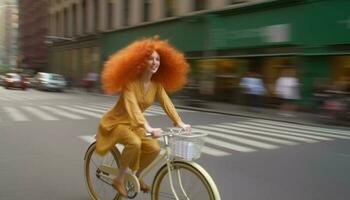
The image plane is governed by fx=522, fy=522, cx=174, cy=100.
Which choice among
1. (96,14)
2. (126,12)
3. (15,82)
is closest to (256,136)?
(126,12)

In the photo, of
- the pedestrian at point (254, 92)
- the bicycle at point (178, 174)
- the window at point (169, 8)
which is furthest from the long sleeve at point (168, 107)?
the window at point (169, 8)

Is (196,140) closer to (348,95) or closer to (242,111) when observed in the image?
(348,95)

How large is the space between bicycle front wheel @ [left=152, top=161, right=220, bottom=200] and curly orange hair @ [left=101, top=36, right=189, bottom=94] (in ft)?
2.95

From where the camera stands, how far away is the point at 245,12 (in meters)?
24.4

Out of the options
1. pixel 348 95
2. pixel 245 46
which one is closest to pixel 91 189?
pixel 348 95

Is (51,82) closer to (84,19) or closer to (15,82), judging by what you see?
(15,82)

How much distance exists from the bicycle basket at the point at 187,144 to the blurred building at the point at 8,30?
116m

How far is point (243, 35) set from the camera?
81.0 feet

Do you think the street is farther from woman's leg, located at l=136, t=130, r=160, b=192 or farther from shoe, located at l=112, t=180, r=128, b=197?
woman's leg, located at l=136, t=130, r=160, b=192

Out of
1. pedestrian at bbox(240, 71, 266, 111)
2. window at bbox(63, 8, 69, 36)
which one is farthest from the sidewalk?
window at bbox(63, 8, 69, 36)

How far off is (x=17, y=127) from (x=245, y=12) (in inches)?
536

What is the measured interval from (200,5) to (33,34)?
6058 cm

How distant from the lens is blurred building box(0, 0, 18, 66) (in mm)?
118500

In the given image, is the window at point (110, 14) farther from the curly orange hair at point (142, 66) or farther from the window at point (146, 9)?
the curly orange hair at point (142, 66)
